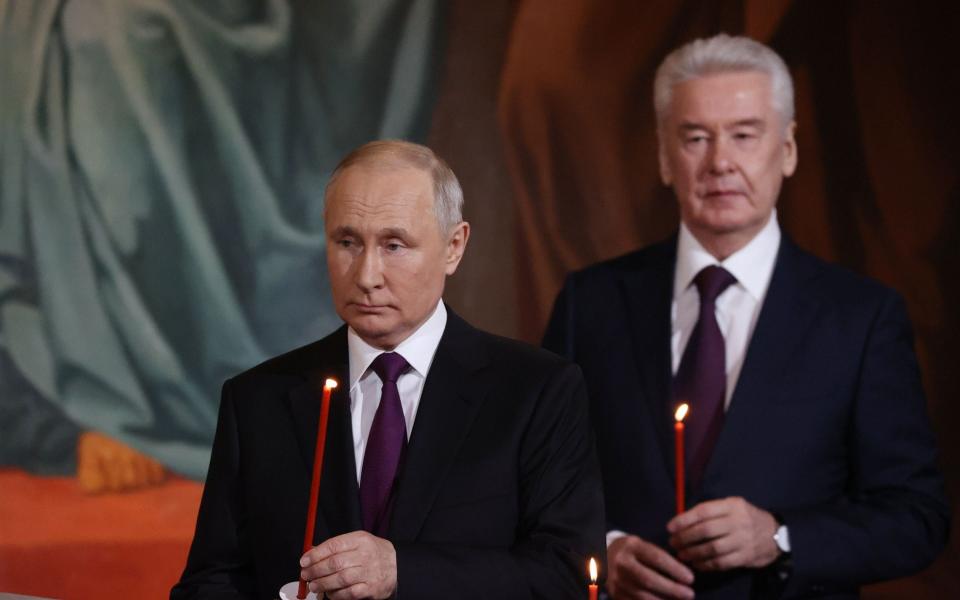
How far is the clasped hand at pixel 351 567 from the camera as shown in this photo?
6.72 ft

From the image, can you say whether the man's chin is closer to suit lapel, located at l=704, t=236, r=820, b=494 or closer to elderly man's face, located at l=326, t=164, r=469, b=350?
elderly man's face, located at l=326, t=164, r=469, b=350

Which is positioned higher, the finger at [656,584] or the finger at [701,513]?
the finger at [701,513]

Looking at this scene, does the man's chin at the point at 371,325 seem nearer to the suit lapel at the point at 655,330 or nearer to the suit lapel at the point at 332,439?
the suit lapel at the point at 332,439

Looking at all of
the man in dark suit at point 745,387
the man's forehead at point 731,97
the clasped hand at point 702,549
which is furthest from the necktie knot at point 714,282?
the clasped hand at point 702,549

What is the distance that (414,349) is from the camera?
242 centimetres

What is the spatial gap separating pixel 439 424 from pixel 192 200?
2.74 metres

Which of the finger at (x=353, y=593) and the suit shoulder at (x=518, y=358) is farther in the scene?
the suit shoulder at (x=518, y=358)

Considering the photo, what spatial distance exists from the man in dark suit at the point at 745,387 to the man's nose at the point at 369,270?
2.66 ft

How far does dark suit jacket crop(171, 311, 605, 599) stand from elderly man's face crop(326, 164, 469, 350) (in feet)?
0.47

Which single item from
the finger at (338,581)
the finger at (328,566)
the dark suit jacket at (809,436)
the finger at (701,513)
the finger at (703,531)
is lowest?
the finger at (338,581)

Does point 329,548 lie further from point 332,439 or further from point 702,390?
point 702,390

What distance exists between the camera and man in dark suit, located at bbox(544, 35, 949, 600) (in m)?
2.75

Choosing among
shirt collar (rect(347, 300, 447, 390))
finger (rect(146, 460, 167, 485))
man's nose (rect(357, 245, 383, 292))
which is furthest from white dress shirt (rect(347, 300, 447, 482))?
finger (rect(146, 460, 167, 485))

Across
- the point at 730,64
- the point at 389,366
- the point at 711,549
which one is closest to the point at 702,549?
the point at 711,549
